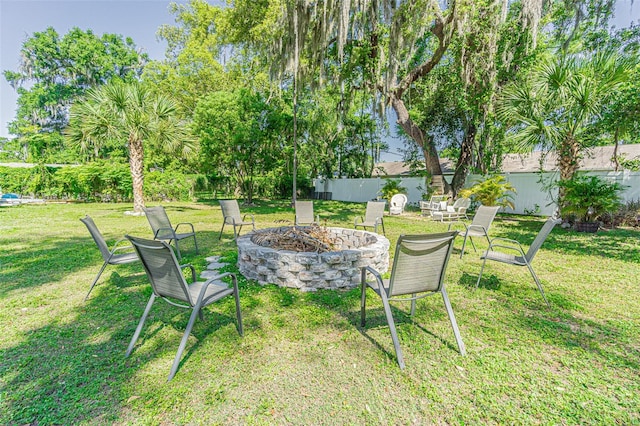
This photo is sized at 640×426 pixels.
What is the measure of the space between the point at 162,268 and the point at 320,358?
1.35 m

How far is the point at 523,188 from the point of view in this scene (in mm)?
11039

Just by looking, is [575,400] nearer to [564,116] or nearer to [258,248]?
[258,248]

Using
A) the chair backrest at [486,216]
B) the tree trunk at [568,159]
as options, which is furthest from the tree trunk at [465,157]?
the chair backrest at [486,216]

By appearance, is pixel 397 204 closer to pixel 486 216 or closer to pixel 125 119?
pixel 486 216

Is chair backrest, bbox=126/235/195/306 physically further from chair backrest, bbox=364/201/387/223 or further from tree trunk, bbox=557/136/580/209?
tree trunk, bbox=557/136/580/209

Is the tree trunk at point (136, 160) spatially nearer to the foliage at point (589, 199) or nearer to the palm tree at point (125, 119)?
the palm tree at point (125, 119)

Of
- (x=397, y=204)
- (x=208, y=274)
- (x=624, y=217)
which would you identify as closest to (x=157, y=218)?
(x=208, y=274)

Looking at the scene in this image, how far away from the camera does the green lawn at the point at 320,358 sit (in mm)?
1638

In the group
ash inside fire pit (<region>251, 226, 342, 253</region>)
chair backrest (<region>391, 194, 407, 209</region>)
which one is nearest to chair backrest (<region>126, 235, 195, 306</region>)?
ash inside fire pit (<region>251, 226, 342, 253</region>)

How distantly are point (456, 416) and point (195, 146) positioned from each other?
37.2 ft

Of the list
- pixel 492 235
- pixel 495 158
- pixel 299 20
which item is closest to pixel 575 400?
pixel 492 235

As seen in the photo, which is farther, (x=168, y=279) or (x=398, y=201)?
(x=398, y=201)

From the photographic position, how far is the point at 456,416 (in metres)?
1.60

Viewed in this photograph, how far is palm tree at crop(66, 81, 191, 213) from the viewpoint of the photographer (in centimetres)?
879
